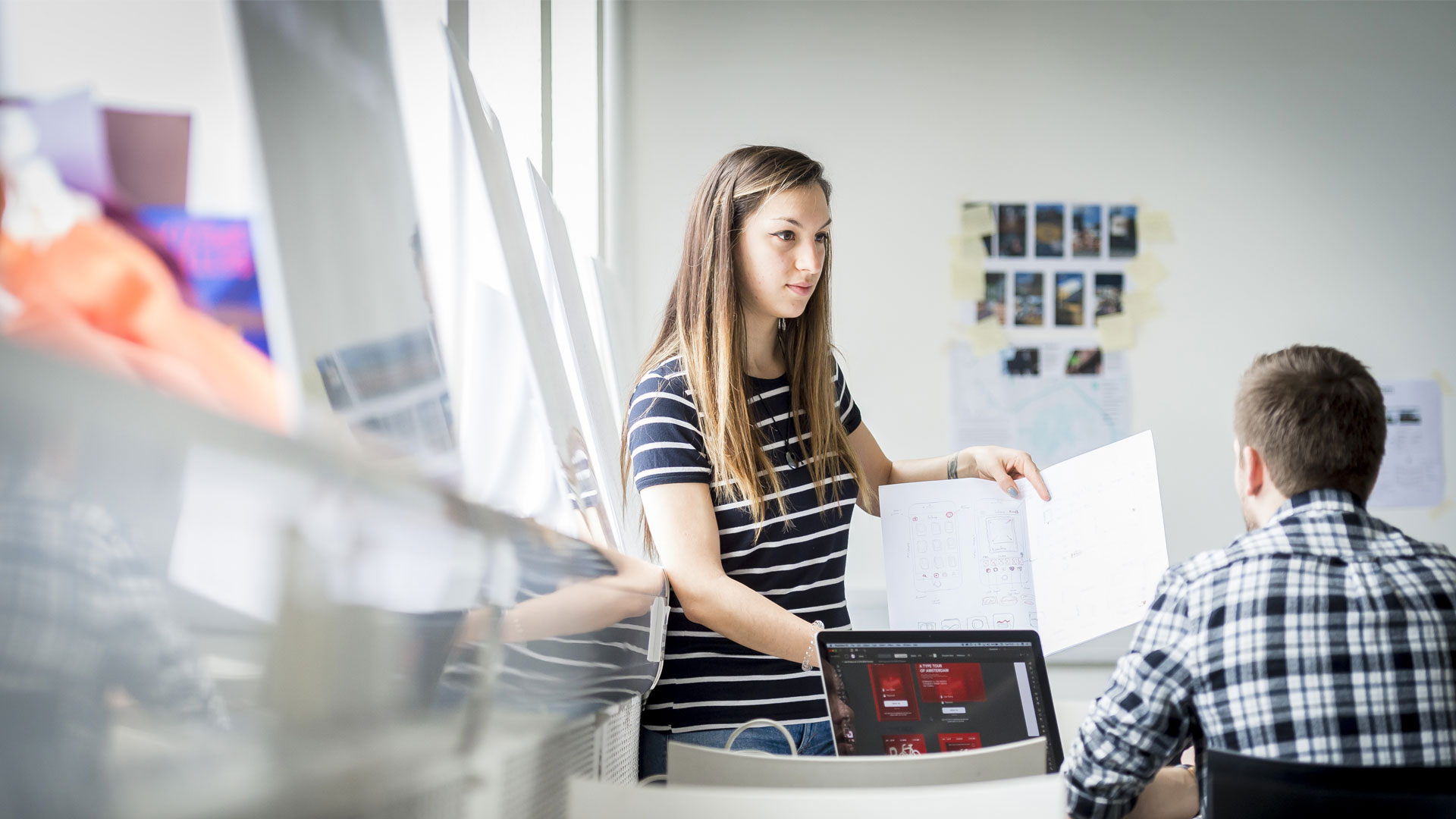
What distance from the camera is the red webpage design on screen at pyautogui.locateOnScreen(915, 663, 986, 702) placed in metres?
0.96

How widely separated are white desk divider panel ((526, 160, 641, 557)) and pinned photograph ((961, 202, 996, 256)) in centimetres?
151

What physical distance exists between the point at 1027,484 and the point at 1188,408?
1524mm

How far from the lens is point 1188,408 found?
2676 mm

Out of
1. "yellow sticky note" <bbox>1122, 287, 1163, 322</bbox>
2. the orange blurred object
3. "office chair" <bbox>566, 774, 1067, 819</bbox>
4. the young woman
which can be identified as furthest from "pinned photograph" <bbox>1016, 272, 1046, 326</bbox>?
the orange blurred object

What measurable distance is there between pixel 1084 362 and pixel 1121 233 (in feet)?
1.21

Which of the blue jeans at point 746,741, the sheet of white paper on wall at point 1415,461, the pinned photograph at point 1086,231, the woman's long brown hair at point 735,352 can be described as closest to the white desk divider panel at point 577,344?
the woman's long brown hair at point 735,352

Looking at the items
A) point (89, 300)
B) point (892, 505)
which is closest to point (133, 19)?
point (89, 300)

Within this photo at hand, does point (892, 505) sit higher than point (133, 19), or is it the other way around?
point (133, 19)

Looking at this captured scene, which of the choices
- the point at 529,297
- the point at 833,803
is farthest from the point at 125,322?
the point at 529,297

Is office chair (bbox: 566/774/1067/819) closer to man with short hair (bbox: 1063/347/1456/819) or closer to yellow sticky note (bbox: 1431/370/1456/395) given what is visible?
man with short hair (bbox: 1063/347/1456/819)

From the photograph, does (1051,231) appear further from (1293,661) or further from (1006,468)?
(1293,661)

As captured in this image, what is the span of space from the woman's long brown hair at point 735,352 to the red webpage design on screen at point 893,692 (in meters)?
0.23

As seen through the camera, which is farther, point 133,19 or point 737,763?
point 737,763

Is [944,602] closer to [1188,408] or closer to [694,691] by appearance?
[694,691]
